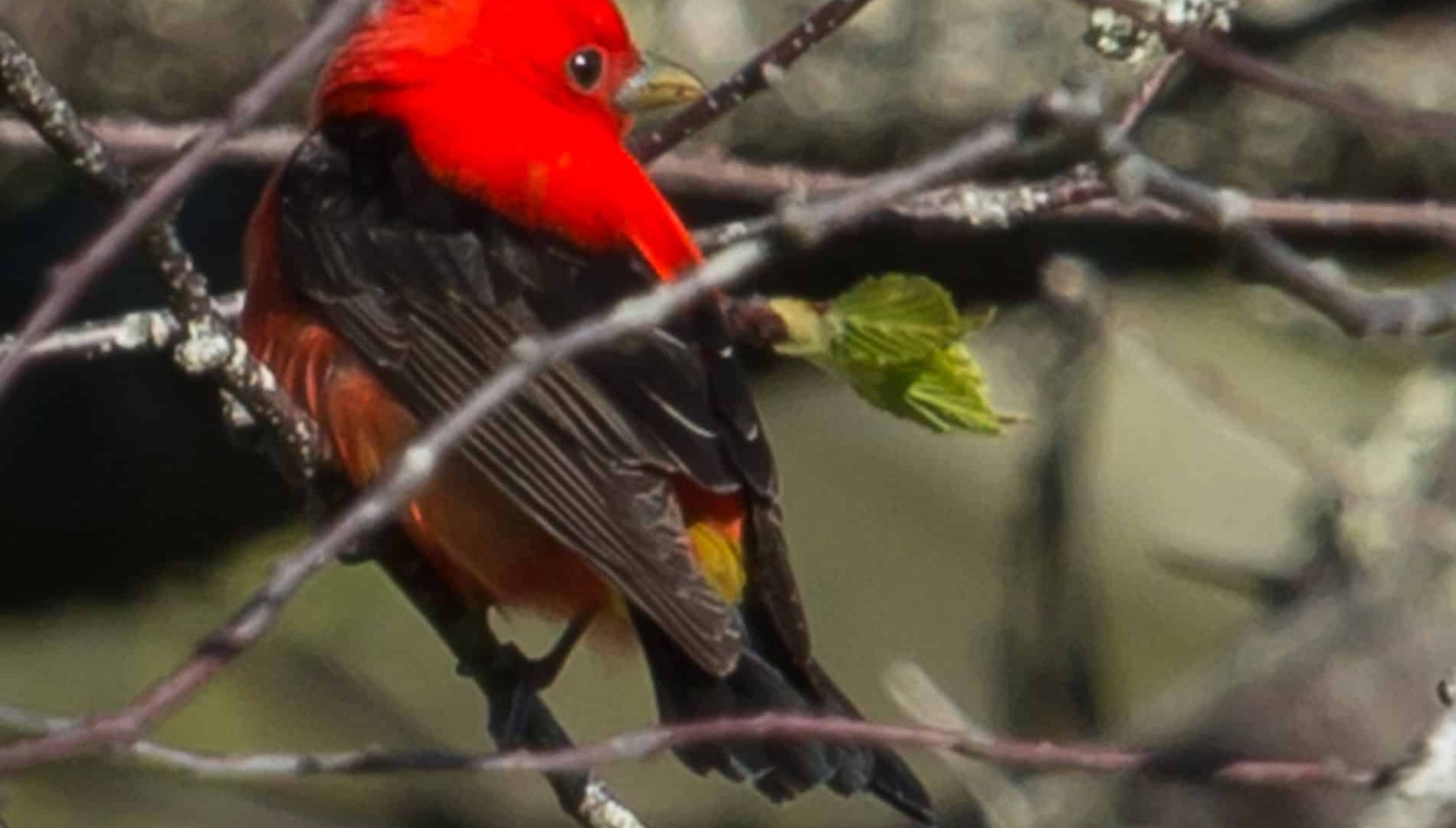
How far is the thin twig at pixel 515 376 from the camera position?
1949 mm

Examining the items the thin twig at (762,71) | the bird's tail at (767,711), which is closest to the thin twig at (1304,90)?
the thin twig at (762,71)

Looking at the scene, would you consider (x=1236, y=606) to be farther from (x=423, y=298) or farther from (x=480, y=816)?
(x=423, y=298)

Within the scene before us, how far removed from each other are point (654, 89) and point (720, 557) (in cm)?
84

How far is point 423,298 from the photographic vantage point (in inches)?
151

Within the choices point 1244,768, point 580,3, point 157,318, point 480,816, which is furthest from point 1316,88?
point 480,816

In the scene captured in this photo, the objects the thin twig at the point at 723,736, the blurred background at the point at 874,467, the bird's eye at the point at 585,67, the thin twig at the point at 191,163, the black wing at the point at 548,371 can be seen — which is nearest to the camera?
the thin twig at the point at 191,163

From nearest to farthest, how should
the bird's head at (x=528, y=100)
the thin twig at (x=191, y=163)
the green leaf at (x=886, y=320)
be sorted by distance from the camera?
the thin twig at (x=191, y=163), the green leaf at (x=886, y=320), the bird's head at (x=528, y=100)

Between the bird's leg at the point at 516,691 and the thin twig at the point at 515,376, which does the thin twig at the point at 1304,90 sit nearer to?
the thin twig at the point at 515,376

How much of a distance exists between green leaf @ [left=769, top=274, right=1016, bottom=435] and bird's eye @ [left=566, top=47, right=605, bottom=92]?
54.7 inches

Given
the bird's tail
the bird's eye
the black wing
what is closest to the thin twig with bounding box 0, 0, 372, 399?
the bird's tail

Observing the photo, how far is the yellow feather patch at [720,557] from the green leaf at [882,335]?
800 mm

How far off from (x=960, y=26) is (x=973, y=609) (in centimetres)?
123

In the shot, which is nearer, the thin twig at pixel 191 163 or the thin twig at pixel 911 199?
the thin twig at pixel 191 163

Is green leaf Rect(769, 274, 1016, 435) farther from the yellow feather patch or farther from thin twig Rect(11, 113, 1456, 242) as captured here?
the yellow feather patch
